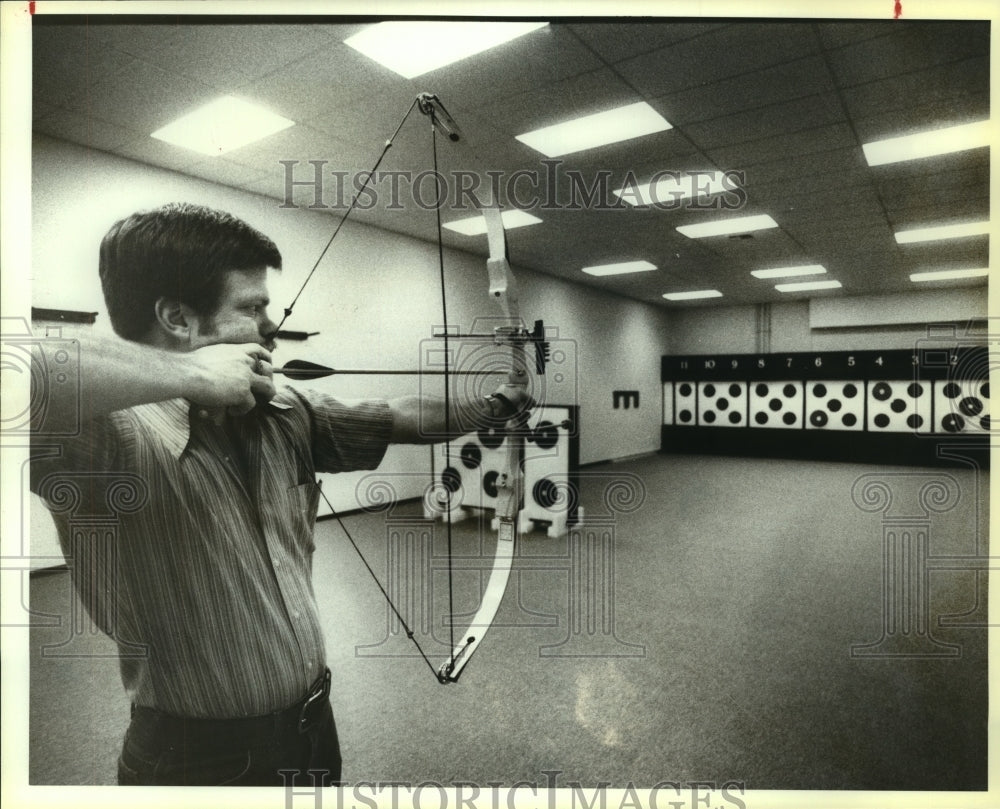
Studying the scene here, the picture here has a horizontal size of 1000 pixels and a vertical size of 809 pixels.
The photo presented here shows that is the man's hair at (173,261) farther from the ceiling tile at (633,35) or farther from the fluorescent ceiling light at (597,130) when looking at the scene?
the fluorescent ceiling light at (597,130)

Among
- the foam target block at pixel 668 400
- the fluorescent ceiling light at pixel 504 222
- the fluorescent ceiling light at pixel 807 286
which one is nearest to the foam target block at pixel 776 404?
the foam target block at pixel 668 400

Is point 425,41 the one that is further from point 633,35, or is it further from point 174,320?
point 174,320

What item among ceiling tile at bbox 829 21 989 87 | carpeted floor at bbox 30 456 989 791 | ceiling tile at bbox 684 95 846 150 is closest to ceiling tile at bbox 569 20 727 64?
ceiling tile at bbox 829 21 989 87

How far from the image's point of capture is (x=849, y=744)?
59.2 inches

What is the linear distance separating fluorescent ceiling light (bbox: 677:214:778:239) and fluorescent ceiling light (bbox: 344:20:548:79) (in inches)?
76.2

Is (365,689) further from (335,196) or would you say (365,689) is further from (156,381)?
(335,196)

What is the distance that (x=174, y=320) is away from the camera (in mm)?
1285

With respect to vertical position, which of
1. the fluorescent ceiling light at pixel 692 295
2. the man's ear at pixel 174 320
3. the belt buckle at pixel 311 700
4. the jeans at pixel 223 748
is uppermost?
the fluorescent ceiling light at pixel 692 295

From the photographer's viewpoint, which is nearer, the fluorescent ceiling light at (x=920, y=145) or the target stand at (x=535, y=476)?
the fluorescent ceiling light at (x=920, y=145)

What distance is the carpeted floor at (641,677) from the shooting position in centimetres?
145

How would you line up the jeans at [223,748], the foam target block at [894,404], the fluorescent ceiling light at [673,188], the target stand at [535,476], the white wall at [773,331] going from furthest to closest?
1. the foam target block at [894,404]
2. the white wall at [773,331]
3. the target stand at [535,476]
4. the fluorescent ceiling light at [673,188]
5. the jeans at [223,748]

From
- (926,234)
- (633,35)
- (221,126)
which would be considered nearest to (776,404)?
(926,234)

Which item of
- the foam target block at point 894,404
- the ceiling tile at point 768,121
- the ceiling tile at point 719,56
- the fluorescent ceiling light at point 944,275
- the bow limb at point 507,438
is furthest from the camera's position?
the foam target block at point 894,404

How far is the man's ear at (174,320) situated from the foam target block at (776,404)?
3.88 meters
